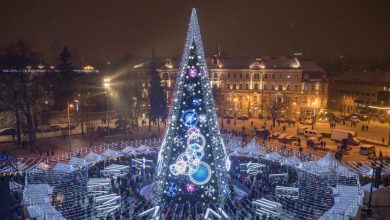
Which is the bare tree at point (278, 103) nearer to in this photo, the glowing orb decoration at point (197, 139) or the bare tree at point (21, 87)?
the bare tree at point (21, 87)

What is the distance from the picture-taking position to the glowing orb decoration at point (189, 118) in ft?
60.0

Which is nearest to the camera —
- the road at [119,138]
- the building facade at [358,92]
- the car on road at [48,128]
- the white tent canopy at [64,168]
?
the white tent canopy at [64,168]

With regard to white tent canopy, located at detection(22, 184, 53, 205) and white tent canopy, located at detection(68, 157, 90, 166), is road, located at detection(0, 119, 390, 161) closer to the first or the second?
white tent canopy, located at detection(68, 157, 90, 166)

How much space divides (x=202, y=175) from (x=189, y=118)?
3023 millimetres

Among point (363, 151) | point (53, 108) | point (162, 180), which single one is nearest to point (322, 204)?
point (162, 180)

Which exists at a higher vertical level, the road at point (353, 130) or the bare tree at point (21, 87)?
the bare tree at point (21, 87)

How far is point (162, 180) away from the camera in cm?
1877

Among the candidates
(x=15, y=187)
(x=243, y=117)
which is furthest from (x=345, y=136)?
(x=15, y=187)

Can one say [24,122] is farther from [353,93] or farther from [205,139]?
[353,93]

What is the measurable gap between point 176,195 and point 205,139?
342 cm

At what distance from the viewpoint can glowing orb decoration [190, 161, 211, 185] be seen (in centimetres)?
1845

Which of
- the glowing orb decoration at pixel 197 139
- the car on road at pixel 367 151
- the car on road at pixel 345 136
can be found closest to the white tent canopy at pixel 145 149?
the glowing orb decoration at pixel 197 139

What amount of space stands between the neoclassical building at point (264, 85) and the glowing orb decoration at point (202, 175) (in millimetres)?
40148

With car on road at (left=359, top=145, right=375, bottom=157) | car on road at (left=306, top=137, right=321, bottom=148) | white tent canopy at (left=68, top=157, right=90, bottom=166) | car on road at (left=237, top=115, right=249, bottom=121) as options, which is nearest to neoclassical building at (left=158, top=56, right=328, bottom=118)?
car on road at (left=237, top=115, right=249, bottom=121)
